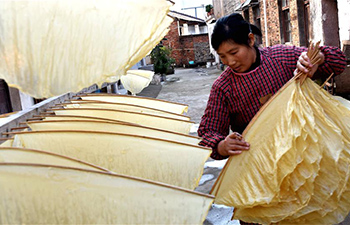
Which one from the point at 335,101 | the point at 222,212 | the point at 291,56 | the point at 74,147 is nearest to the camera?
the point at 74,147

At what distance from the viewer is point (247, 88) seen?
192 cm

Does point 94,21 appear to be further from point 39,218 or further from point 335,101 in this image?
point 335,101

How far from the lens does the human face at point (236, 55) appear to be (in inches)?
71.5

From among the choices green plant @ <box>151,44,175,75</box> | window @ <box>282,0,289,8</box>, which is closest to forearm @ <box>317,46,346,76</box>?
window @ <box>282,0,289,8</box>

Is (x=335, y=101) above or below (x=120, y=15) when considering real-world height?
below

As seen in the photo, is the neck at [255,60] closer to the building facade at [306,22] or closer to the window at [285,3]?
the building facade at [306,22]

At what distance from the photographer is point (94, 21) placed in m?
0.96

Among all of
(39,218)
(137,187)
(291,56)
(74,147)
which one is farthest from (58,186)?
(291,56)

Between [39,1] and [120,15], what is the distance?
216mm

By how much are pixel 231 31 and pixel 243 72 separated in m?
0.26

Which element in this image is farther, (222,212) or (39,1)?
(222,212)

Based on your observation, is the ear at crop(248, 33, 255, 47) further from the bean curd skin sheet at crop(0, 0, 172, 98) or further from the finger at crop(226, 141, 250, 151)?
the bean curd skin sheet at crop(0, 0, 172, 98)

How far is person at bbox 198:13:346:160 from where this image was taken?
182 cm

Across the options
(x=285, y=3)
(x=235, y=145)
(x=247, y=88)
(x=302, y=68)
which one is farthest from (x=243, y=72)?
(x=285, y=3)
